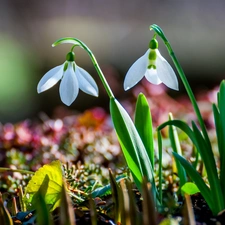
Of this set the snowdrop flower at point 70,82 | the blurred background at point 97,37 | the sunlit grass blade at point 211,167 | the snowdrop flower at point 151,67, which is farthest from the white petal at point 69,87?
the blurred background at point 97,37

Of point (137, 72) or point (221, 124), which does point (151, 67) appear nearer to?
point (137, 72)

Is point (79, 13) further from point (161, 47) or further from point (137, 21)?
point (161, 47)

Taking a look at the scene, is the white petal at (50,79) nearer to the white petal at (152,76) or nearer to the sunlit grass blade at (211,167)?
the white petal at (152,76)

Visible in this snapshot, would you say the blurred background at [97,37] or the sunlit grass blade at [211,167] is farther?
the blurred background at [97,37]

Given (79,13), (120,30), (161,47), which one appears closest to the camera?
(161,47)

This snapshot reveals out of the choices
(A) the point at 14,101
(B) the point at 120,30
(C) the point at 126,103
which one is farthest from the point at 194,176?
(B) the point at 120,30

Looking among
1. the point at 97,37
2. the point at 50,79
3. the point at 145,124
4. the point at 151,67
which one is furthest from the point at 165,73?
the point at 97,37
